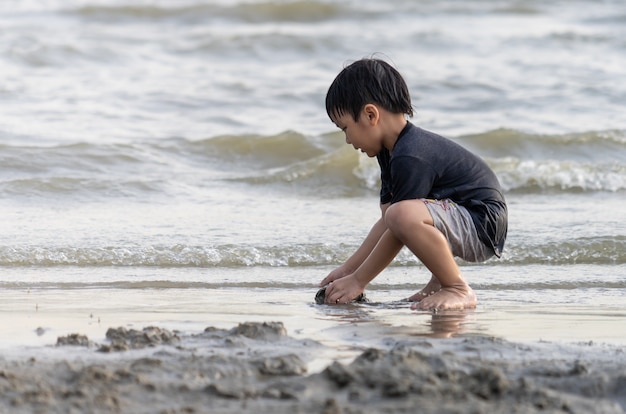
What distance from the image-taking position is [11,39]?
1355 centimetres

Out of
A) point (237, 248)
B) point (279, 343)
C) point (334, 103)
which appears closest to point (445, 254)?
point (334, 103)

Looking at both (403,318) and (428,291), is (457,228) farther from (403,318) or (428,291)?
(403,318)

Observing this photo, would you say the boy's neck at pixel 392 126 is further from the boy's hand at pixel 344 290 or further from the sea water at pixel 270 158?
the boy's hand at pixel 344 290

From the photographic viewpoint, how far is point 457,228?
13.6ft

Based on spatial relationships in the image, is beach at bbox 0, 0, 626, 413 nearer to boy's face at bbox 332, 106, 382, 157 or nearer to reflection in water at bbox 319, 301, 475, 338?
reflection in water at bbox 319, 301, 475, 338

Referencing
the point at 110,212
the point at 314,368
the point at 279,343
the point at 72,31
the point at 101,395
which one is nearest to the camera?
the point at 101,395

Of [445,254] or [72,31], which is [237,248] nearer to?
[445,254]

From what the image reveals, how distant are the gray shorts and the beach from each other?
0.24 metres

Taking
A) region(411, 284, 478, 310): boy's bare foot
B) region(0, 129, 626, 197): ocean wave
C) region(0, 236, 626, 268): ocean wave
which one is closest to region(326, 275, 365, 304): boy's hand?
region(411, 284, 478, 310): boy's bare foot

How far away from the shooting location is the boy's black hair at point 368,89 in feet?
13.6

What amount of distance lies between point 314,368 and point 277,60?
34.8 feet

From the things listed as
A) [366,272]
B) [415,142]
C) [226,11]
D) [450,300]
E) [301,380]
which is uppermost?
[226,11]

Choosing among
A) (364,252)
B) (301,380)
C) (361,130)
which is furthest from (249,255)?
(301,380)

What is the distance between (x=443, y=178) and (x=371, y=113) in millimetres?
398
